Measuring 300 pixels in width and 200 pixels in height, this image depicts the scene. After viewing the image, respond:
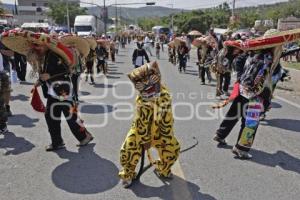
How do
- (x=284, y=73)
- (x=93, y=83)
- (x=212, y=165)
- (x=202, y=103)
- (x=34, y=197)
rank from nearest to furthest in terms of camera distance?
(x=34, y=197) → (x=212, y=165) → (x=284, y=73) → (x=202, y=103) → (x=93, y=83)

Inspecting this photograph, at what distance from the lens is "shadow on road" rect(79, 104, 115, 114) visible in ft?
30.7

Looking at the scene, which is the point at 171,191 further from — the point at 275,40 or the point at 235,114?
the point at 275,40

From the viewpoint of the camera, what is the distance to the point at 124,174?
4824mm

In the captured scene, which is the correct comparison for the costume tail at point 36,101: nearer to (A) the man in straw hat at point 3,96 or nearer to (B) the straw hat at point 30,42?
(B) the straw hat at point 30,42

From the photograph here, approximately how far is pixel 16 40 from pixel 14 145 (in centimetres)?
177

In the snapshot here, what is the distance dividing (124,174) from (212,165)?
55.7 inches

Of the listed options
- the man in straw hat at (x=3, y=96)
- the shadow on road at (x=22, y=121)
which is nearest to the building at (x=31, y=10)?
the shadow on road at (x=22, y=121)

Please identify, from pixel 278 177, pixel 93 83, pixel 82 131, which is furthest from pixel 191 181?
pixel 93 83

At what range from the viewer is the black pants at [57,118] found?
618 cm

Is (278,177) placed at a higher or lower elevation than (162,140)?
lower

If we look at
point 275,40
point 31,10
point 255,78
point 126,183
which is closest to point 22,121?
point 126,183

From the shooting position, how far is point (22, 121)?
8.29 meters

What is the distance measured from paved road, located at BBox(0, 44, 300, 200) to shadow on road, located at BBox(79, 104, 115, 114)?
119mm

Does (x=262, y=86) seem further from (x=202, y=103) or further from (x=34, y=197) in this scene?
(x=202, y=103)
